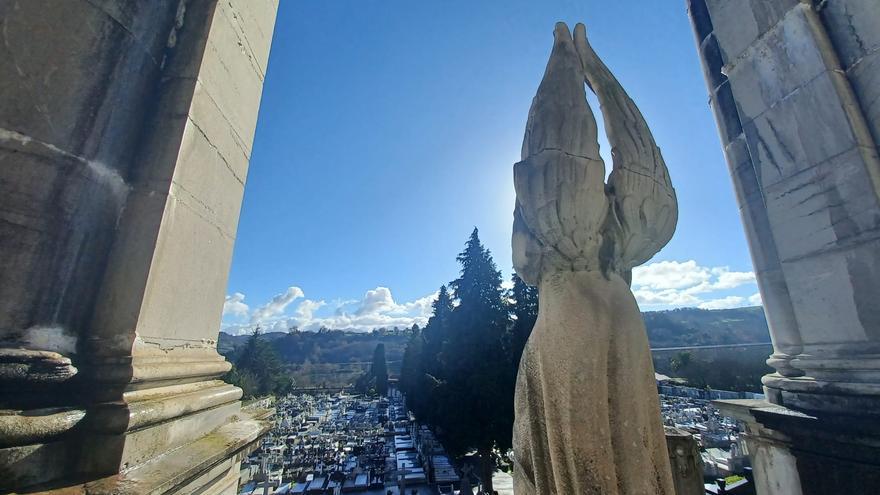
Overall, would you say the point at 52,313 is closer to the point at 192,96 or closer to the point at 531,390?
the point at 192,96

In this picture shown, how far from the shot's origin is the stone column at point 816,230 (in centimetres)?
270

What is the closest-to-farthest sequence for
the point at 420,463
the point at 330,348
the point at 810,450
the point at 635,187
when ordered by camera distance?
the point at 635,187 < the point at 810,450 < the point at 420,463 < the point at 330,348

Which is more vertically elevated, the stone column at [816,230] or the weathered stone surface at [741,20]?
the weathered stone surface at [741,20]

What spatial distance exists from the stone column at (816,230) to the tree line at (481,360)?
12028 mm

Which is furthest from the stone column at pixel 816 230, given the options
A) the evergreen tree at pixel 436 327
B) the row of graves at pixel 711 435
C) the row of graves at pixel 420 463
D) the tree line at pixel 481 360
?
the evergreen tree at pixel 436 327

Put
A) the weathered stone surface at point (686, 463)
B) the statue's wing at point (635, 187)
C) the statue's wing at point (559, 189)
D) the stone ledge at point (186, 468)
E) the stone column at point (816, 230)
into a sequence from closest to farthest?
1. the stone ledge at point (186, 468)
2. the statue's wing at point (559, 189)
3. the statue's wing at point (635, 187)
4. the weathered stone surface at point (686, 463)
5. the stone column at point (816, 230)

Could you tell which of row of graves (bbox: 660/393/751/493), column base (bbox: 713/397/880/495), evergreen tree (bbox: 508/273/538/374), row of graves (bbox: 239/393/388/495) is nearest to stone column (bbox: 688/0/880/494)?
column base (bbox: 713/397/880/495)

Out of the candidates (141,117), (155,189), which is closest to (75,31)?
(141,117)

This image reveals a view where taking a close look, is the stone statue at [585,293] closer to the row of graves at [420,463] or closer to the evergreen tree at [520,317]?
the evergreen tree at [520,317]

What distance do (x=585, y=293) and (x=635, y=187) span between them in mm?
604

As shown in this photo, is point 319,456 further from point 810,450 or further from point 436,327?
point 810,450

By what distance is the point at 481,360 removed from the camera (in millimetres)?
18219

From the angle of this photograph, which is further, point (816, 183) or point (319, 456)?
point (319, 456)

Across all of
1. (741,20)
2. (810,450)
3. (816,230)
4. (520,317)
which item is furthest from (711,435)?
(741,20)
